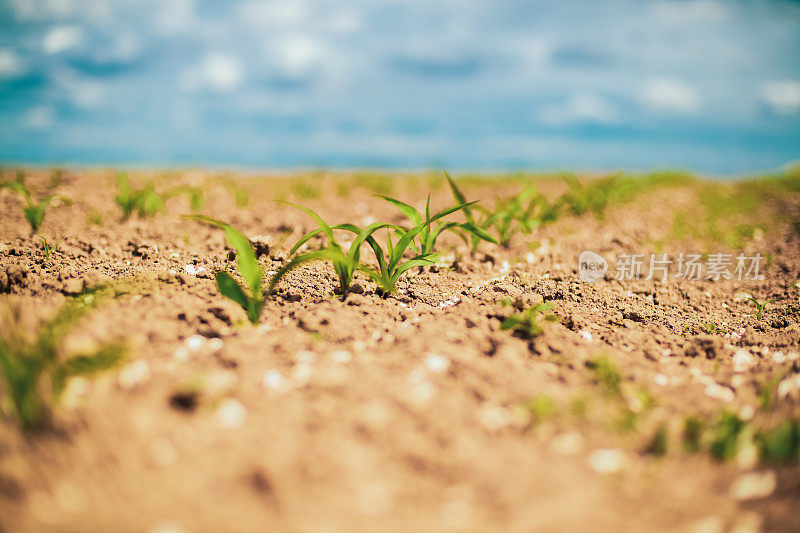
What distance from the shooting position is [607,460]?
123cm

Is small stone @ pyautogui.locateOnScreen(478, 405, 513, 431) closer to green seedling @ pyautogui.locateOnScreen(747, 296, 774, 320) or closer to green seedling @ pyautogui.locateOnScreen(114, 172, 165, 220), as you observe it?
green seedling @ pyautogui.locateOnScreen(747, 296, 774, 320)

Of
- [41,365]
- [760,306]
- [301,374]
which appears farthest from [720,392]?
[41,365]

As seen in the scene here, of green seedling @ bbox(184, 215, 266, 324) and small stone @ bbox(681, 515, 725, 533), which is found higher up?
green seedling @ bbox(184, 215, 266, 324)

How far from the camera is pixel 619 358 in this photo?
5.72 feet

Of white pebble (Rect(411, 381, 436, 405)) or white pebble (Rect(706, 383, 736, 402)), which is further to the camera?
white pebble (Rect(706, 383, 736, 402))

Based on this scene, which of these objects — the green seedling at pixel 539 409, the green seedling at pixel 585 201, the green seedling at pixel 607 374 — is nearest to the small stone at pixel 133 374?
the green seedling at pixel 539 409

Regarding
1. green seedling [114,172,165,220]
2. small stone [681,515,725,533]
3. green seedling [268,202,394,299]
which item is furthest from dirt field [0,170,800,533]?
green seedling [114,172,165,220]

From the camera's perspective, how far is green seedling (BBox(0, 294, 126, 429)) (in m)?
1.15

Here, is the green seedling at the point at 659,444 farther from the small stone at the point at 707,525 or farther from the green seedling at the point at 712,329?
the green seedling at the point at 712,329

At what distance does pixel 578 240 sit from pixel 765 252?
1706 mm

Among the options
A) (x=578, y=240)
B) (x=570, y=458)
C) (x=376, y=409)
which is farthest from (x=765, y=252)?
(x=376, y=409)

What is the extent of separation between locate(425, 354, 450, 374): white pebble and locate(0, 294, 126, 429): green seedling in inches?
36.3

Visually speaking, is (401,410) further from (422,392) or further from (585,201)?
(585,201)

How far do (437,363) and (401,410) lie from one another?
0.88 ft
